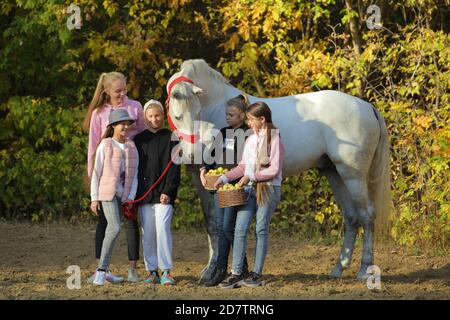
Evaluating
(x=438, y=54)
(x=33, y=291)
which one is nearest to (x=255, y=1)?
(x=438, y=54)

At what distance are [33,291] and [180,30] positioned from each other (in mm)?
6308

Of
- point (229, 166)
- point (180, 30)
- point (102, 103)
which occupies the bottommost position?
point (229, 166)

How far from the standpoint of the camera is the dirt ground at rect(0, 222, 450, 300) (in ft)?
21.1

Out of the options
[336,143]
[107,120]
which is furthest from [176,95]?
[336,143]

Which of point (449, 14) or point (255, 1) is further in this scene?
point (449, 14)

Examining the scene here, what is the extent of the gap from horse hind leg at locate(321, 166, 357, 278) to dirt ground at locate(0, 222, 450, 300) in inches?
5.4

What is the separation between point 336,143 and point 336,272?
1.14 metres

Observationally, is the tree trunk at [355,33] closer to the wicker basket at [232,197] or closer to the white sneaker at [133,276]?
the wicker basket at [232,197]

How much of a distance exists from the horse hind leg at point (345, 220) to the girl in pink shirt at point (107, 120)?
182cm

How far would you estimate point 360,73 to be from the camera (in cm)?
1018

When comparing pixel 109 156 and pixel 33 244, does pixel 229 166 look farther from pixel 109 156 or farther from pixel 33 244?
pixel 33 244

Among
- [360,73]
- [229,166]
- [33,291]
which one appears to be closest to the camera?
[33,291]

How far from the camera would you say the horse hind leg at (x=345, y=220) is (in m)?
7.77

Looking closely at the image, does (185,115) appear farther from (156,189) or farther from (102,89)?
(102,89)
